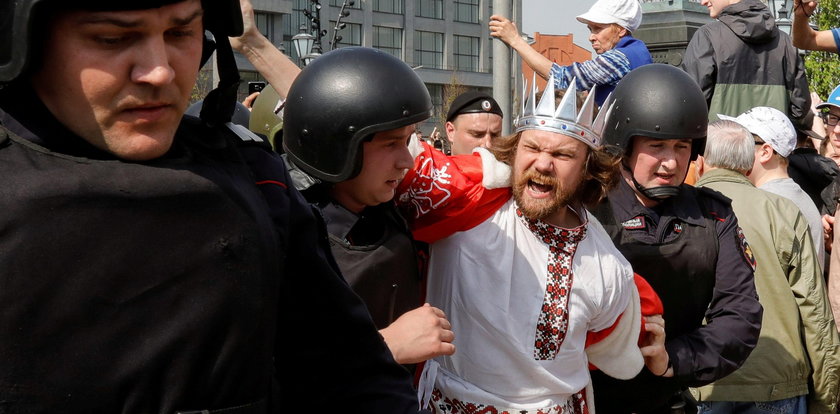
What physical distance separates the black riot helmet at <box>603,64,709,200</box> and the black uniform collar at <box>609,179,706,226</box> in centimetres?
5

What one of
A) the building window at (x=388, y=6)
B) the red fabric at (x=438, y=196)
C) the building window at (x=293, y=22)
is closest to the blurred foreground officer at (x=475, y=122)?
the red fabric at (x=438, y=196)

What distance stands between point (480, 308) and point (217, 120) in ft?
5.33

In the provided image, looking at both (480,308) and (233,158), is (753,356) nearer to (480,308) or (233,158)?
(480,308)

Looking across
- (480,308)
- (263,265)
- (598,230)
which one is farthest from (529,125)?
(263,265)

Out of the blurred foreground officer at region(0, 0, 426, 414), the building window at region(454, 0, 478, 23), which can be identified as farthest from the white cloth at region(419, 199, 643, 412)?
the building window at region(454, 0, 478, 23)

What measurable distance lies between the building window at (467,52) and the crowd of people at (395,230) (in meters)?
61.0

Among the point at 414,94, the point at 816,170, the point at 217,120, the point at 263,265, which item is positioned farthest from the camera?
the point at 816,170

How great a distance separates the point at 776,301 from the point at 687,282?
1.12 metres

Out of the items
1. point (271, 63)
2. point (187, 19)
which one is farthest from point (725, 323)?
point (187, 19)

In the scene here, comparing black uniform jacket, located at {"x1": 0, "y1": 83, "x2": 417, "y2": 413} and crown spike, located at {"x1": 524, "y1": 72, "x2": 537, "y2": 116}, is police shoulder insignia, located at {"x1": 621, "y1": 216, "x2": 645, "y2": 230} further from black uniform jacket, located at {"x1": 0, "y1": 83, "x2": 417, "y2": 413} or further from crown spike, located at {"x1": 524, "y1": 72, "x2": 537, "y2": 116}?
black uniform jacket, located at {"x1": 0, "y1": 83, "x2": 417, "y2": 413}

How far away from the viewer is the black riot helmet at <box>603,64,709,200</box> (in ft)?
13.4

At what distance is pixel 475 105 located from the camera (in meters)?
6.84

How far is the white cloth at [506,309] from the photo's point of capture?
10.8 feet

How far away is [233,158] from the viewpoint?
1.75m
